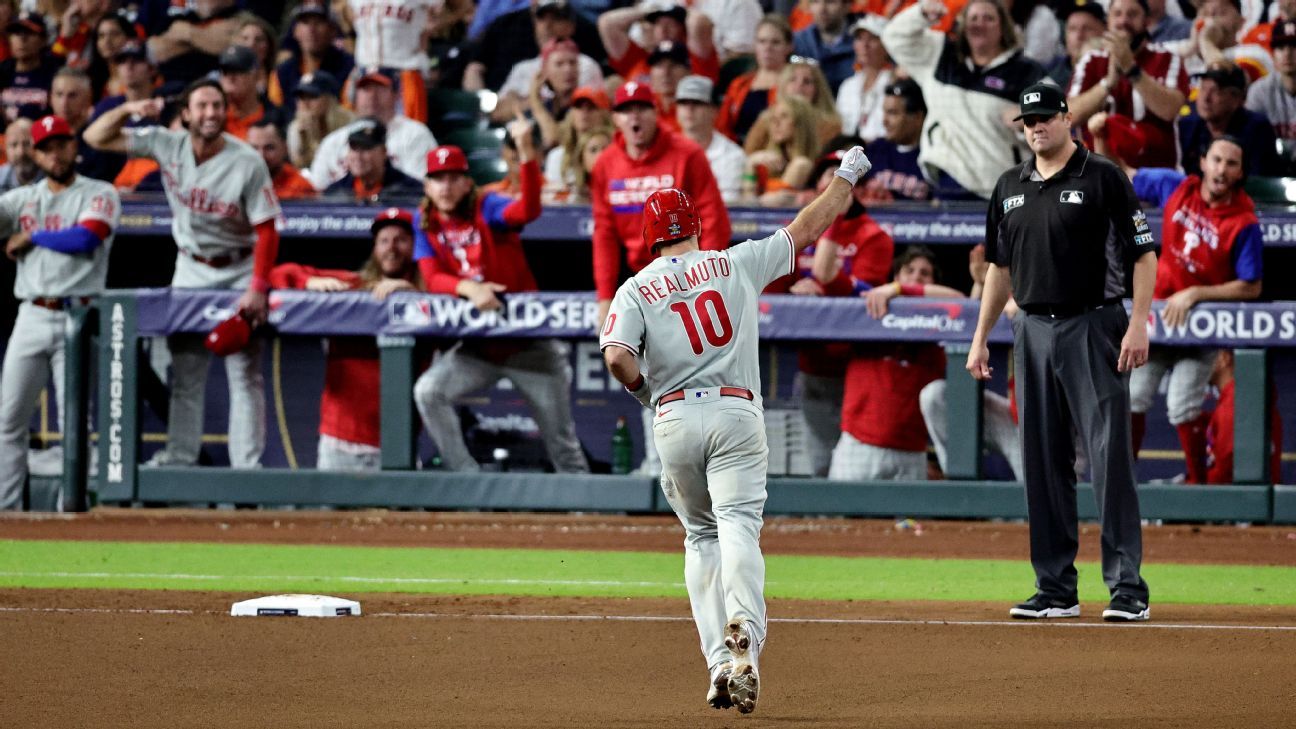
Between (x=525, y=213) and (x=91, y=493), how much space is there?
3.42m

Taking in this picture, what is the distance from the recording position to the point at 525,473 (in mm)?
10953

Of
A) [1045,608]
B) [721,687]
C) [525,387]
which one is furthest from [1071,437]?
[525,387]

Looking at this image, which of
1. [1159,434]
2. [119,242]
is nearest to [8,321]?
[119,242]

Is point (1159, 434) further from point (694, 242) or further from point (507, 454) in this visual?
point (694, 242)

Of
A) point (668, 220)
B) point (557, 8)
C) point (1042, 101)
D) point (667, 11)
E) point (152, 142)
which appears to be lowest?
point (668, 220)

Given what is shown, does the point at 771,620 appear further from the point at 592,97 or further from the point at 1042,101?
the point at 592,97

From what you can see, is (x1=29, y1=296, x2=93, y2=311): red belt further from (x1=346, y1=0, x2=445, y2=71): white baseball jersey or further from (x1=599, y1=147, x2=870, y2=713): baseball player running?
(x1=599, y1=147, x2=870, y2=713): baseball player running

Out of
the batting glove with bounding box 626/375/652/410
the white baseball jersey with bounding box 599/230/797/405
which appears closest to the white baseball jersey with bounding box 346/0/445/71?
the batting glove with bounding box 626/375/652/410

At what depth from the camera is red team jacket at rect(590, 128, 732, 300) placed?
33.0ft

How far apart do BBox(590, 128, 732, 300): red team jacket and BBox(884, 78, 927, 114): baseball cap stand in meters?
2.40

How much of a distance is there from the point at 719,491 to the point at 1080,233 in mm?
2301

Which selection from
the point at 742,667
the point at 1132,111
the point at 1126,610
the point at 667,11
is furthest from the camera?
the point at 667,11

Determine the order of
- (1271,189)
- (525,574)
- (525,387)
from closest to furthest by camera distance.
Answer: (525,574), (525,387), (1271,189)

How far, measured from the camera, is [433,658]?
611 cm
